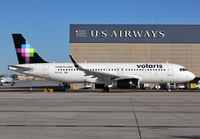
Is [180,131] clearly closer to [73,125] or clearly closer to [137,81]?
[73,125]

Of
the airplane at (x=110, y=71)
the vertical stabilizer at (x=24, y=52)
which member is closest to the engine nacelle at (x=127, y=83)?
the airplane at (x=110, y=71)

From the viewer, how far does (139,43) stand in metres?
63.6

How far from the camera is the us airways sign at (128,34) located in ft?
208

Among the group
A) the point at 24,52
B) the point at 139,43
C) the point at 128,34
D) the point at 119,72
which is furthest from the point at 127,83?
the point at 128,34

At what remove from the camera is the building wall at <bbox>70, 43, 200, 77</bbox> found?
62844mm

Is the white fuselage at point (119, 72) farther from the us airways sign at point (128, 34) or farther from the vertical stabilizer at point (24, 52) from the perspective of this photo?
the us airways sign at point (128, 34)

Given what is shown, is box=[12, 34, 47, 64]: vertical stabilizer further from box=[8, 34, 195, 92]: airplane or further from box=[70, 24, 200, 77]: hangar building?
box=[70, 24, 200, 77]: hangar building

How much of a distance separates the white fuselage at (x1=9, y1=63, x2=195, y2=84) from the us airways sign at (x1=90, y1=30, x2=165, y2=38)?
26699 mm

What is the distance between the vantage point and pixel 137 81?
34.1 meters

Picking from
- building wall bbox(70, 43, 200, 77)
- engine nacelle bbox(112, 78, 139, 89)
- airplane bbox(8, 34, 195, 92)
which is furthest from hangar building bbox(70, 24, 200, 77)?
engine nacelle bbox(112, 78, 139, 89)

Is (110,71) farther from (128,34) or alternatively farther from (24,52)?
(128,34)

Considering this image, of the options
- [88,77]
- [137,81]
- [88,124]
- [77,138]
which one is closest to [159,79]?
[137,81]

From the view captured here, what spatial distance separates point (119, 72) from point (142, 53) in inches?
1079

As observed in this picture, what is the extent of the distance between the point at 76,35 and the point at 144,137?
5564cm
